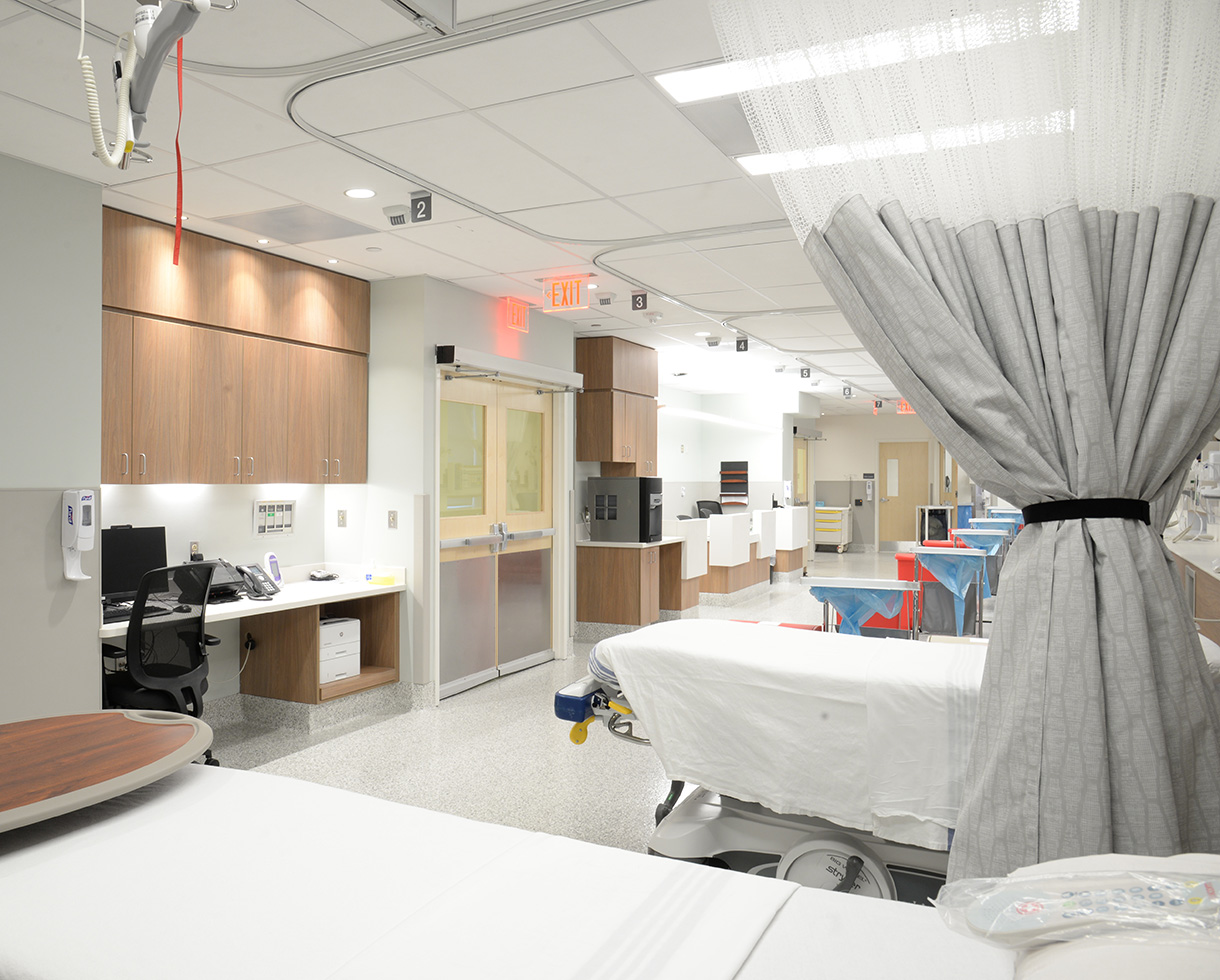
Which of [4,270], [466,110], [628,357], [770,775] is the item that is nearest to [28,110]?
[4,270]

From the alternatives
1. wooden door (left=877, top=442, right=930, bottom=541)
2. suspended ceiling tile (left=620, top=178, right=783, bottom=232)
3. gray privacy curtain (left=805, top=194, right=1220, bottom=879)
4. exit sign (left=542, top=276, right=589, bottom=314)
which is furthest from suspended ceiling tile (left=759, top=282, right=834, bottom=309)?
wooden door (left=877, top=442, right=930, bottom=541)

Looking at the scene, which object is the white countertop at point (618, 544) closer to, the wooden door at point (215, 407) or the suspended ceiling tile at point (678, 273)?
the suspended ceiling tile at point (678, 273)

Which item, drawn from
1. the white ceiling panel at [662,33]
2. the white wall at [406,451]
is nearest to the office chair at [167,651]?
the white wall at [406,451]

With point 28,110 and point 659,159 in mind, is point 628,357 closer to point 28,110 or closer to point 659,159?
point 659,159

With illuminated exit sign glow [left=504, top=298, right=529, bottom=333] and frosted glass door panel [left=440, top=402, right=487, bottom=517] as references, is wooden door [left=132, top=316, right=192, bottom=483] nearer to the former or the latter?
frosted glass door panel [left=440, top=402, right=487, bottom=517]

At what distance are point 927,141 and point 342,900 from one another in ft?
5.40

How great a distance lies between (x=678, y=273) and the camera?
5.55m

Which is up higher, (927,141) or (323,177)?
(323,177)

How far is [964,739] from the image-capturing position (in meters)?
2.27

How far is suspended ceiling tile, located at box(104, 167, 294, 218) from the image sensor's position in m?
3.85

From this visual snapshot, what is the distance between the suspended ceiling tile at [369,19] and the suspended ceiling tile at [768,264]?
8.94 feet

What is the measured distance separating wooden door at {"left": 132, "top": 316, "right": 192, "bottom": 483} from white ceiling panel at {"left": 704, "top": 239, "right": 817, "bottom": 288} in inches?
121

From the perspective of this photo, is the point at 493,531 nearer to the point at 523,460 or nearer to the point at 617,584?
the point at 523,460

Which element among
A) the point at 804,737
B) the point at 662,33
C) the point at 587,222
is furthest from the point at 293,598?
the point at 662,33
